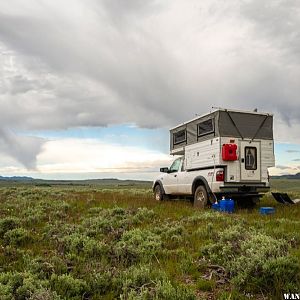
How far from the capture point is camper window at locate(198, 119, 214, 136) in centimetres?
1379

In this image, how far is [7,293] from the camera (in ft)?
16.3

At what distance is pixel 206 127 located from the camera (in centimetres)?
1420

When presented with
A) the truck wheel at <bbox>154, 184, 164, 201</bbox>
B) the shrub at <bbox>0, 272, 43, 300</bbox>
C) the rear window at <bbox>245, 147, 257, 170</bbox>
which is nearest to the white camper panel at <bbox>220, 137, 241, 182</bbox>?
the rear window at <bbox>245, 147, 257, 170</bbox>

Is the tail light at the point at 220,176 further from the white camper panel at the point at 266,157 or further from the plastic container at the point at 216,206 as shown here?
the white camper panel at the point at 266,157

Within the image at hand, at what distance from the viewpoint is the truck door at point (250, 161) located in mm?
13602

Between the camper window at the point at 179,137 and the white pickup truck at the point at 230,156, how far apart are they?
1.09 m

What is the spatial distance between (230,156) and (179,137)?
13.4 ft

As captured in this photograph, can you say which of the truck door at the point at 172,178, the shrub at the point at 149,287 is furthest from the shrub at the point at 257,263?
the truck door at the point at 172,178

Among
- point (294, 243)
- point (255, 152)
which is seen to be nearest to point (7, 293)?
point (294, 243)

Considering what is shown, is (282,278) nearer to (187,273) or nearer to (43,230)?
(187,273)

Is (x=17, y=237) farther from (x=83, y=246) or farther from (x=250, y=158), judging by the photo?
(x=250, y=158)

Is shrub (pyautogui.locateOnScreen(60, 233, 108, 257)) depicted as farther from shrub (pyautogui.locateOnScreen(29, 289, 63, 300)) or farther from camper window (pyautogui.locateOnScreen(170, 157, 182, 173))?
camper window (pyautogui.locateOnScreen(170, 157, 182, 173))

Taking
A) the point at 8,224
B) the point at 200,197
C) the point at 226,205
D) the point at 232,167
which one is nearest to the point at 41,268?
the point at 8,224

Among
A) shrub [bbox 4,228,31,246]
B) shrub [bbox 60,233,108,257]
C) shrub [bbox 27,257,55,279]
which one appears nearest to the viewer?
shrub [bbox 27,257,55,279]
